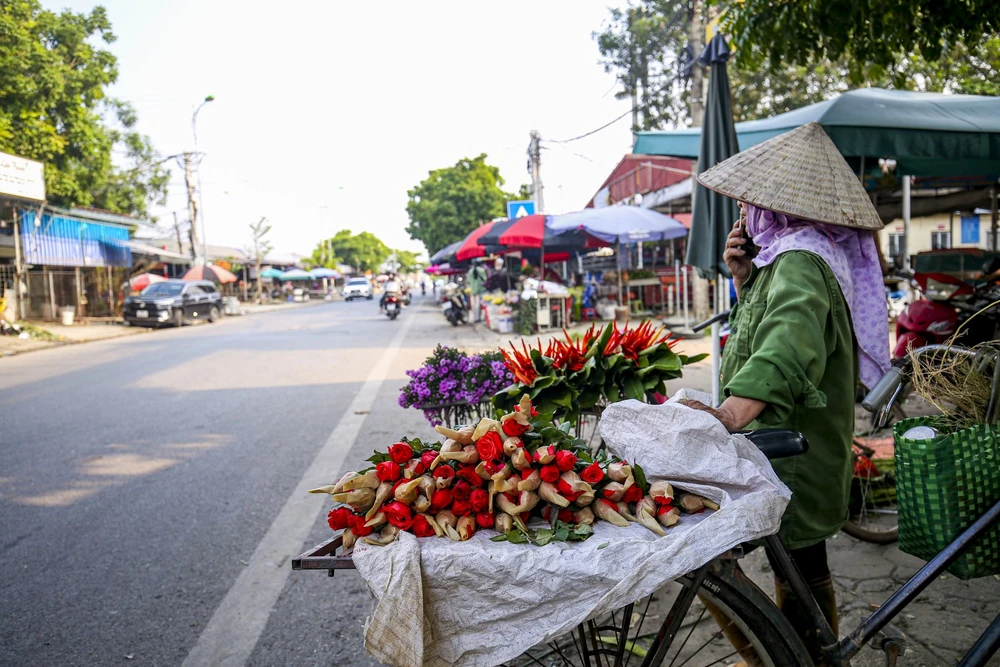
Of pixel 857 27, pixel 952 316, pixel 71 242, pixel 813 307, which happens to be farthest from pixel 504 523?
pixel 71 242

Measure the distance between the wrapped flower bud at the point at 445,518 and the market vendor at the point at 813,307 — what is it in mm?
709

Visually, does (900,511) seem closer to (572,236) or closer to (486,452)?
(486,452)

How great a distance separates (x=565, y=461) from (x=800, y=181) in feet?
3.70

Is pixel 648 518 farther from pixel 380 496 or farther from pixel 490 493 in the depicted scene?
pixel 380 496

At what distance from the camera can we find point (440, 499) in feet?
5.35

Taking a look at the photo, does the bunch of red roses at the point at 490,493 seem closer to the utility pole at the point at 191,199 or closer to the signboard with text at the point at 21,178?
the signboard with text at the point at 21,178

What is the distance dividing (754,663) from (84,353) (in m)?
15.4

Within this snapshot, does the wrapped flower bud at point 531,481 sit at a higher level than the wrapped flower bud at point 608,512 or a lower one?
higher

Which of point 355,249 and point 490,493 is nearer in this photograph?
point 490,493

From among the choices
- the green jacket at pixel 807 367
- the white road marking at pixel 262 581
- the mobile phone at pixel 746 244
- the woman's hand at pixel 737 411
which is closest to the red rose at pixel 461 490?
the woman's hand at pixel 737 411

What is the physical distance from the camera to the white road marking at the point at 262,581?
2756 millimetres

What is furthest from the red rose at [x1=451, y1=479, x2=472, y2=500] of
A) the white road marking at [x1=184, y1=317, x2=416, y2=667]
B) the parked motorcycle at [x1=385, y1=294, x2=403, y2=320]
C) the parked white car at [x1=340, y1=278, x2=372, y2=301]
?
the parked white car at [x1=340, y1=278, x2=372, y2=301]

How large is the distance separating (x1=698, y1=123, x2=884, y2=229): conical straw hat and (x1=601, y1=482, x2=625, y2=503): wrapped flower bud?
0.95 m

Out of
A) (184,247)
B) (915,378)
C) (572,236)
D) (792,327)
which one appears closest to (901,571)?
(915,378)
